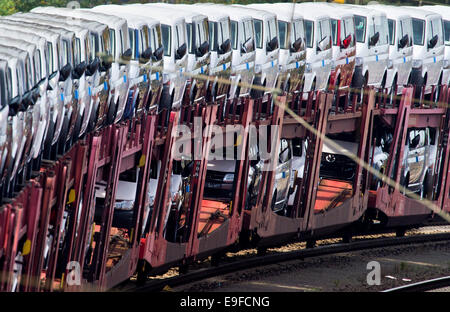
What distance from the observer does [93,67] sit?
17.7 m

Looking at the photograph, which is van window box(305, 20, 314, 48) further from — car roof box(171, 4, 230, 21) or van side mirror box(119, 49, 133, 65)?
van side mirror box(119, 49, 133, 65)

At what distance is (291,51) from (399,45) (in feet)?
10.6

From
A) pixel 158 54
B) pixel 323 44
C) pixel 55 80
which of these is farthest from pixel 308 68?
pixel 55 80

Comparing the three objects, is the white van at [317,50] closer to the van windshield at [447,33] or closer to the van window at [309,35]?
the van window at [309,35]

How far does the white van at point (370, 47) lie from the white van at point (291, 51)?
167 centimetres

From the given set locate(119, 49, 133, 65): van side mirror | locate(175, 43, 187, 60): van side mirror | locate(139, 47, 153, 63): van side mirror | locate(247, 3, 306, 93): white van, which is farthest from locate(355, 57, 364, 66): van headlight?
locate(119, 49, 133, 65): van side mirror

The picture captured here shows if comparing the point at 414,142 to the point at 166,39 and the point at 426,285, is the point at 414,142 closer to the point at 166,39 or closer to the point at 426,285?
the point at 426,285

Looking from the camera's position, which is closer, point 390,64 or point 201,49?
point 201,49

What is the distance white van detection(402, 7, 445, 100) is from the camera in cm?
2629

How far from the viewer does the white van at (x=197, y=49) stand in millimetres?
21297

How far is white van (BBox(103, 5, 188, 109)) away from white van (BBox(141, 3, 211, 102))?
0.22m

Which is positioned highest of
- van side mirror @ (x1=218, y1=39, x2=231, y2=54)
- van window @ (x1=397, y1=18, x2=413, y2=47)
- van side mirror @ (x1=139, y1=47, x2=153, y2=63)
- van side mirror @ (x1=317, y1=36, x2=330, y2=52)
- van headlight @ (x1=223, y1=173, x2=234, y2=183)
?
van side mirror @ (x1=139, y1=47, x2=153, y2=63)

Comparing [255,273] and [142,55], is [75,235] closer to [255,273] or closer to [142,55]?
[142,55]

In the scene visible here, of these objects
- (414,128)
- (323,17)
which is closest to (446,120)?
(414,128)
